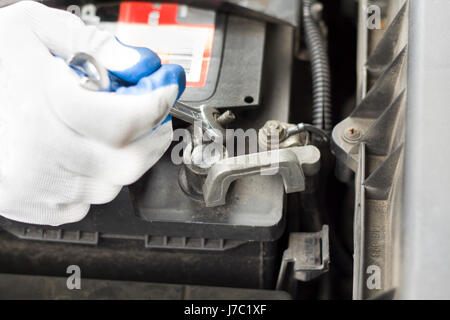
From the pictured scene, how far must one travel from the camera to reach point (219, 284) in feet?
3.05

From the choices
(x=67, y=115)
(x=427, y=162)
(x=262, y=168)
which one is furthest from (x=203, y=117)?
(x=427, y=162)

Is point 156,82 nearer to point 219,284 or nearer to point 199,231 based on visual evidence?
point 199,231

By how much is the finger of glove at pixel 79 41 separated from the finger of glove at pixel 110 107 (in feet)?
0.14

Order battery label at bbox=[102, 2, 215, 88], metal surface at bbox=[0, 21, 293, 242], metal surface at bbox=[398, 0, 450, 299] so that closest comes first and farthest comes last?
metal surface at bbox=[398, 0, 450, 299], metal surface at bbox=[0, 21, 293, 242], battery label at bbox=[102, 2, 215, 88]

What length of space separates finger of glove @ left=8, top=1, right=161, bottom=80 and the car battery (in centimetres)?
18

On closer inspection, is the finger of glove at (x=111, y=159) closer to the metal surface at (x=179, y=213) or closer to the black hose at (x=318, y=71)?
the metal surface at (x=179, y=213)

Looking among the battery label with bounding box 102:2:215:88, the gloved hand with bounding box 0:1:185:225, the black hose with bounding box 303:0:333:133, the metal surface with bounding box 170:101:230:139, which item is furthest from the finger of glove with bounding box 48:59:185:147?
the black hose with bounding box 303:0:333:133

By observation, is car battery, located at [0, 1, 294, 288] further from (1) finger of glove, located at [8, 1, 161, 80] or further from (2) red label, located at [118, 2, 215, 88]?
(1) finger of glove, located at [8, 1, 161, 80]

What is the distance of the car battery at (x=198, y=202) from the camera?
0.81 m

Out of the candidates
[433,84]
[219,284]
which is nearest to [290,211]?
[219,284]

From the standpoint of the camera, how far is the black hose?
968 millimetres

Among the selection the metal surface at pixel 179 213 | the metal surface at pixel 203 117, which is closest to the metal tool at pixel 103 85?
→ the metal surface at pixel 203 117

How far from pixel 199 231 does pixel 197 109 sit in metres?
0.19

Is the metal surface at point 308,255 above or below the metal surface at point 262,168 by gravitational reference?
below
